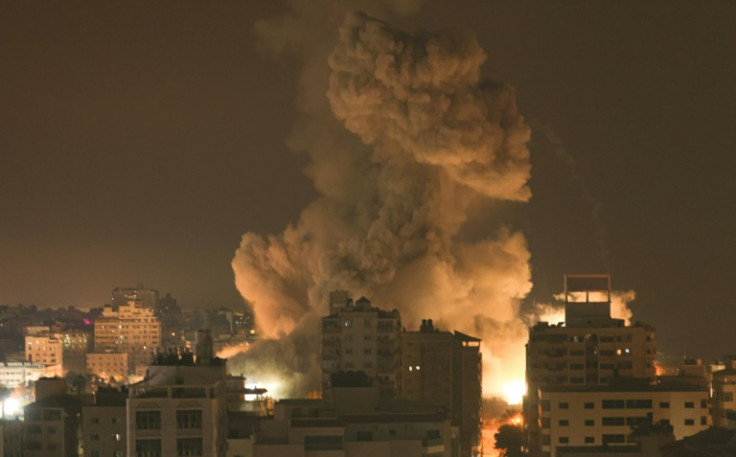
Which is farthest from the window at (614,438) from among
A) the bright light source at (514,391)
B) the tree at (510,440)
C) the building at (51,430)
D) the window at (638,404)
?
the bright light source at (514,391)

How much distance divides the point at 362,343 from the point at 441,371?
372 cm

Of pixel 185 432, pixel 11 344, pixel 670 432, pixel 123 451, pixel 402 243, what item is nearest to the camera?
pixel 185 432

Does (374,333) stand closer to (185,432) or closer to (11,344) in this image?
(185,432)

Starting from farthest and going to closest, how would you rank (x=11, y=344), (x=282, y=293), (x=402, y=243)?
(x=11, y=344)
(x=282, y=293)
(x=402, y=243)

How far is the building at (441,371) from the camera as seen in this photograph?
2479 inches

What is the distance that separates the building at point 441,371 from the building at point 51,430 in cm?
1624

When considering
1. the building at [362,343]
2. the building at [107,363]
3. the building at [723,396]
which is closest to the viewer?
the building at [723,396]

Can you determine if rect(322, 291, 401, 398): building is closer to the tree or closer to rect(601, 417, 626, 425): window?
the tree

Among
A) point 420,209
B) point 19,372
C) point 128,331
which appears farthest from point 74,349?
point 420,209

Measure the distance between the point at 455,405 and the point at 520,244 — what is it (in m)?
12.7

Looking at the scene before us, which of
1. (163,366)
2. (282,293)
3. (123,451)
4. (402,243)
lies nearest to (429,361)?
(402,243)

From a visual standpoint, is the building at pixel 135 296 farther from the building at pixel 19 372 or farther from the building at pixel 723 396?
the building at pixel 723 396

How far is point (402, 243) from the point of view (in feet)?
229

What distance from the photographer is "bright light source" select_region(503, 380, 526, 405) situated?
66.8m
